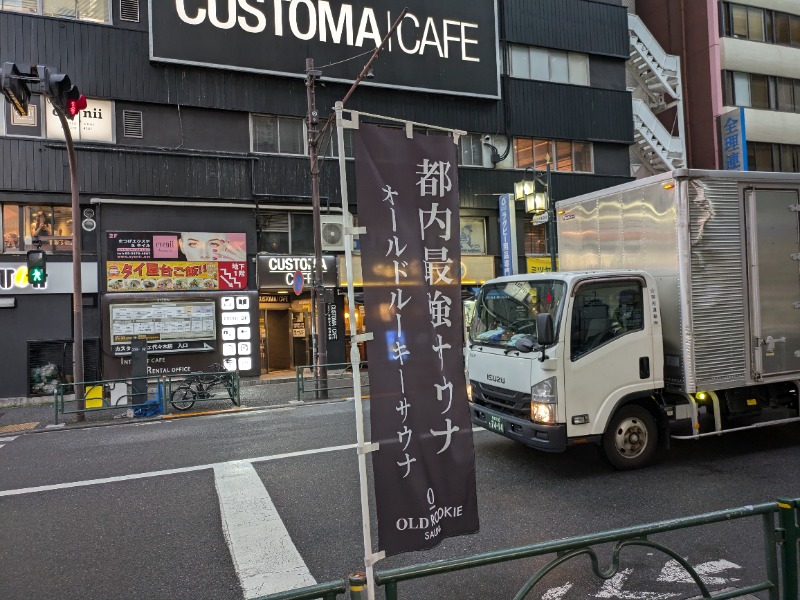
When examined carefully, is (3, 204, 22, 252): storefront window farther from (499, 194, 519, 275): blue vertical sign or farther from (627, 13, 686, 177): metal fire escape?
(627, 13, 686, 177): metal fire escape

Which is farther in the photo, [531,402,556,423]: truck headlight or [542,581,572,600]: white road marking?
[531,402,556,423]: truck headlight

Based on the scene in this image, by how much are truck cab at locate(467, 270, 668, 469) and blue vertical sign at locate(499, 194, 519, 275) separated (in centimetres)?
1490

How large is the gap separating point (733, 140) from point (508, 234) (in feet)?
41.5

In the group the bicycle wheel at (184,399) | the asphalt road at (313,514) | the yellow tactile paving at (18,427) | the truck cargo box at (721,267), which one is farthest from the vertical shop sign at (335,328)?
the truck cargo box at (721,267)

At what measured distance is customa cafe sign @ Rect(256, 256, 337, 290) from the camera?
65.5ft

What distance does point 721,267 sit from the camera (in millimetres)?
6684

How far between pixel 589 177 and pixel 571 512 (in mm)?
21852

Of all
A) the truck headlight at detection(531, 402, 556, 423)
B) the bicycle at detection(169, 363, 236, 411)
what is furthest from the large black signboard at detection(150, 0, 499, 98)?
the truck headlight at detection(531, 402, 556, 423)

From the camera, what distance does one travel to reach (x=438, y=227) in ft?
10.7

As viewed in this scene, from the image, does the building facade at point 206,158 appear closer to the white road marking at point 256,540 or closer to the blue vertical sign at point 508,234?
the blue vertical sign at point 508,234

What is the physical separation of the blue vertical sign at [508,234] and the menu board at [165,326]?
10.9 meters

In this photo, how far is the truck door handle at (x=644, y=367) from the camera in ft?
21.6

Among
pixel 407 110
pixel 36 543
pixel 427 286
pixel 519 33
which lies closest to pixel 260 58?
pixel 407 110

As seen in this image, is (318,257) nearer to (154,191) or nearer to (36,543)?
(154,191)
